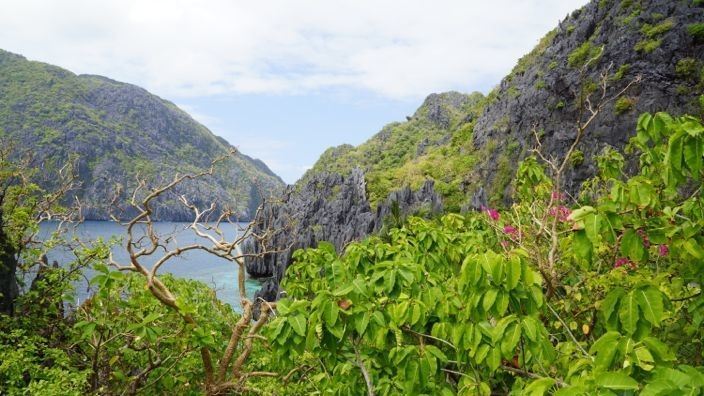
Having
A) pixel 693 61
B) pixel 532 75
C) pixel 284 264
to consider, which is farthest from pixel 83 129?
pixel 693 61

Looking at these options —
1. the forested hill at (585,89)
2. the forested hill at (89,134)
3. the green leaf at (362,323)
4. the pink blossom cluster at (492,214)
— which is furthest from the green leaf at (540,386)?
the forested hill at (89,134)

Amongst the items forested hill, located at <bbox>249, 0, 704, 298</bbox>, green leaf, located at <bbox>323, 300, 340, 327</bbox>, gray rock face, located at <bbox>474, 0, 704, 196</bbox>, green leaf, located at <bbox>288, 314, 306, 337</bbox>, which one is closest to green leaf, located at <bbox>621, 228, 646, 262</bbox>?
green leaf, located at <bbox>323, 300, 340, 327</bbox>

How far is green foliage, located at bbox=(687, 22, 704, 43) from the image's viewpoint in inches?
1122

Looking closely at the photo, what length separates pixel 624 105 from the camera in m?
Answer: 29.4

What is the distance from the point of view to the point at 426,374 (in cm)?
311

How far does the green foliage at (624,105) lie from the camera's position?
2936 centimetres

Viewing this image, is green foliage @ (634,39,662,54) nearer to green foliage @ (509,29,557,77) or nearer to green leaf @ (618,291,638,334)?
green foliage @ (509,29,557,77)

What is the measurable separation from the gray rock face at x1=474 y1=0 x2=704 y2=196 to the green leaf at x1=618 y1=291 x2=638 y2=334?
2877 cm

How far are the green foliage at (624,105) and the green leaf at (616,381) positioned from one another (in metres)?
33.7

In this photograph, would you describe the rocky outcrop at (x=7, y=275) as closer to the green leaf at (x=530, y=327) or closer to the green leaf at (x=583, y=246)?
the green leaf at (x=530, y=327)

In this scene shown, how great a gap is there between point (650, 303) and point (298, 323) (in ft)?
6.99

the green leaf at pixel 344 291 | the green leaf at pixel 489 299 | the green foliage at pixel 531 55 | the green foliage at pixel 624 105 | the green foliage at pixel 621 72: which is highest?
the green foliage at pixel 531 55

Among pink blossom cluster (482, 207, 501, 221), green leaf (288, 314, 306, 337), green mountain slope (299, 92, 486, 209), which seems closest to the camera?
green leaf (288, 314, 306, 337)

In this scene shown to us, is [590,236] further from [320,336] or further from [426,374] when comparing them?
[320,336]
